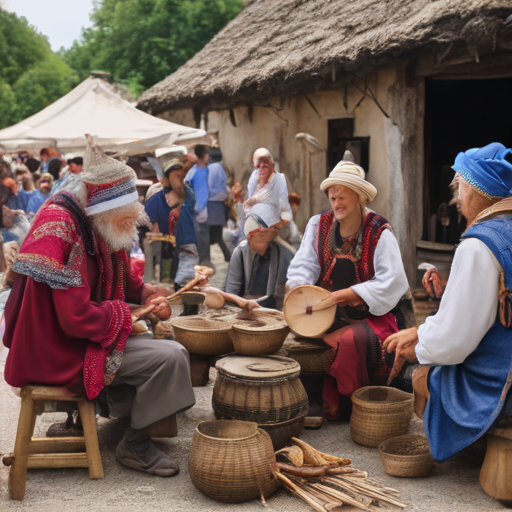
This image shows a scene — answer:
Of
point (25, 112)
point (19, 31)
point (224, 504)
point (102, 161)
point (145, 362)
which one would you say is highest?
point (19, 31)

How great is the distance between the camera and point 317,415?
4211mm

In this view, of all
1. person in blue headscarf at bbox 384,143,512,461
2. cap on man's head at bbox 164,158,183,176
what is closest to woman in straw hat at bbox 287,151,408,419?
person in blue headscarf at bbox 384,143,512,461

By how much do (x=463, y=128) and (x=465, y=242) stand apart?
8083mm

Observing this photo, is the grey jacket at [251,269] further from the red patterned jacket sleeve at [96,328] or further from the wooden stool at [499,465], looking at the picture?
the wooden stool at [499,465]

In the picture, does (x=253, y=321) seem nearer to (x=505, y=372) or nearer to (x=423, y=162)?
(x=505, y=372)

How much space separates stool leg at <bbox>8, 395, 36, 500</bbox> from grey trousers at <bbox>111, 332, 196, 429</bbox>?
1.48 feet

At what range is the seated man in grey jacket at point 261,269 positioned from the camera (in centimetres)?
528

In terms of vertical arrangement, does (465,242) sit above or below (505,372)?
above

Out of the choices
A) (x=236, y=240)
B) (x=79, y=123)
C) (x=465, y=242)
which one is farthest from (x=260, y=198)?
(x=465, y=242)

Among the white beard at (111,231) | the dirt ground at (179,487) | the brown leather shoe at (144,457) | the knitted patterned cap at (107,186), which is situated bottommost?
the dirt ground at (179,487)

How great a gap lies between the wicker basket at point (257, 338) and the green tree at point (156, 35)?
24367mm

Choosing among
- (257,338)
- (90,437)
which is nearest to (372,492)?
(257,338)

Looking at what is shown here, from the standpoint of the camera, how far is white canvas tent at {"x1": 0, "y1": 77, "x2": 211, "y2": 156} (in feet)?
31.5

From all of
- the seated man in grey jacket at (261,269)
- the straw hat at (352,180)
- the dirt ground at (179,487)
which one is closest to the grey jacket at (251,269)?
the seated man in grey jacket at (261,269)
